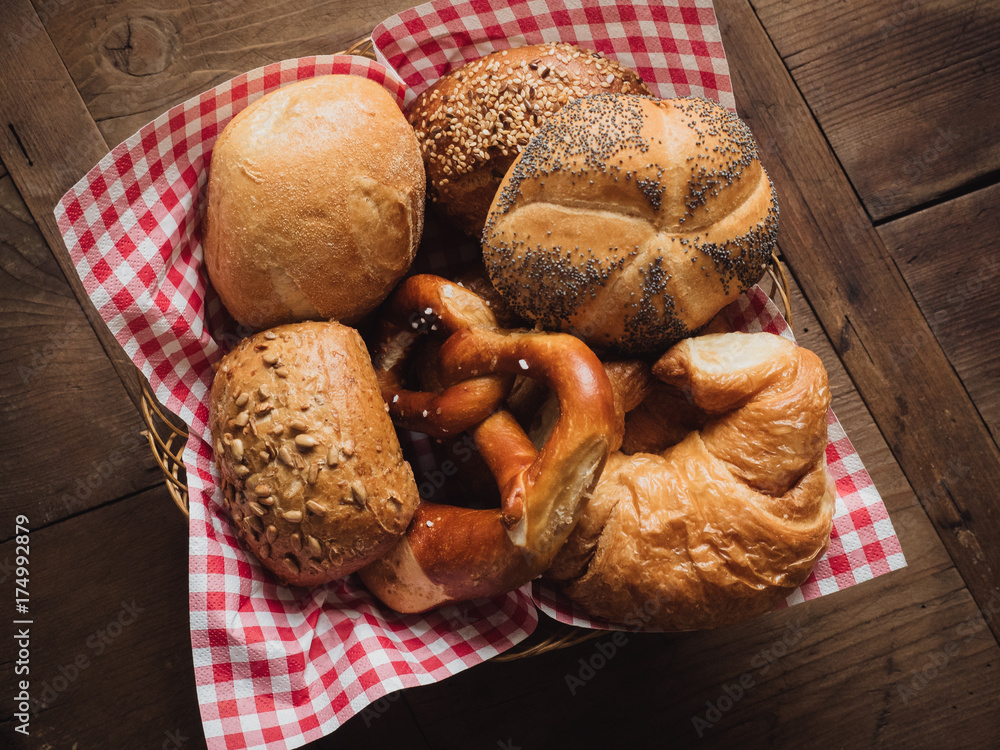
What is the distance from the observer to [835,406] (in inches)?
72.0

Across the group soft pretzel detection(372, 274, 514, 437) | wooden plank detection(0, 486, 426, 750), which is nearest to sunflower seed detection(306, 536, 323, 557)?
soft pretzel detection(372, 274, 514, 437)

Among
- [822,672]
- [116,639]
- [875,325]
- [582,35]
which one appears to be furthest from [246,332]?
[822,672]

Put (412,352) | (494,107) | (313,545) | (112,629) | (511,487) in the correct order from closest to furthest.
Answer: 1. (511,487)
2. (313,545)
3. (494,107)
4. (412,352)
5. (112,629)

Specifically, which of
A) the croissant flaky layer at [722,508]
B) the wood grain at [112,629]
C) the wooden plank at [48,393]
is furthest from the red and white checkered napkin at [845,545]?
the wooden plank at [48,393]

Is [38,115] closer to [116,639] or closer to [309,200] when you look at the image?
[309,200]

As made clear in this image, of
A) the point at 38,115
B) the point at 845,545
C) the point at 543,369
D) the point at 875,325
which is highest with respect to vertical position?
the point at 38,115

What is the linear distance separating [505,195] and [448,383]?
0.45m

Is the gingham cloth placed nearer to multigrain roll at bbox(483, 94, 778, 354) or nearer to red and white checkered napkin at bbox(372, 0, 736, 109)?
red and white checkered napkin at bbox(372, 0, 736, 109)

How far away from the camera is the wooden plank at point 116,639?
1.76 metres

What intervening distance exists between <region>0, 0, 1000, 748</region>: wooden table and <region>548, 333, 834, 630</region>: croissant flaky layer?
1.52 feet

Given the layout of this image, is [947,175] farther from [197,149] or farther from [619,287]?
[197,149]

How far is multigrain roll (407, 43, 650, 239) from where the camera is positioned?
1547mm

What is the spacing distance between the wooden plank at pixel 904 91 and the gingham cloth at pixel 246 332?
1.38 feet

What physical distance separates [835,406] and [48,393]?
220 cm
